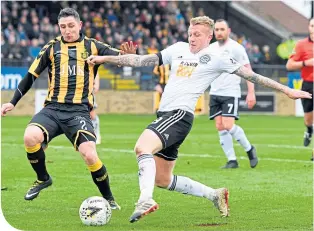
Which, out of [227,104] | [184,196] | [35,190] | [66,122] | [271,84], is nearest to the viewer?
[271,84]

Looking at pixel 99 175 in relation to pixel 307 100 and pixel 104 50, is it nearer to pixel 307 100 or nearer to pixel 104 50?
pixel 104 50

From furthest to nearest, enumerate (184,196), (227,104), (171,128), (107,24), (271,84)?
(107,24)
(227,104)
(184,196)
(271,84)
(171,128)

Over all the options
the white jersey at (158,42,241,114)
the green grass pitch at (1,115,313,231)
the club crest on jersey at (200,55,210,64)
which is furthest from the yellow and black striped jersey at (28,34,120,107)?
the green grass pitch at (1,115,313,231)

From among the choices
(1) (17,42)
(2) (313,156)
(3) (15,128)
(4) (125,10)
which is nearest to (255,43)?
(4) (125,10)

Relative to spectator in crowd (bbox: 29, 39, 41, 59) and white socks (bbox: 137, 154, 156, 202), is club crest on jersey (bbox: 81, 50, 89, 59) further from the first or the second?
spectator in crowd (bbox: 29, 39, 41, 59)

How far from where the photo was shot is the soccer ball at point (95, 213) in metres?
8.54

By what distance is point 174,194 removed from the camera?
1091 cm

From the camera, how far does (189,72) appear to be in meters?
9.14

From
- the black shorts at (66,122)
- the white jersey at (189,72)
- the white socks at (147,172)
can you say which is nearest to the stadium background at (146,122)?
the white socks at (147,172)

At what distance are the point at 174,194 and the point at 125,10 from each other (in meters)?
30.0

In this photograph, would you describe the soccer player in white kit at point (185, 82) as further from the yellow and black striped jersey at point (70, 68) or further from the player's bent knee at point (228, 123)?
the player's bent knee at point (228, 123)

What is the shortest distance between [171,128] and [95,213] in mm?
1138

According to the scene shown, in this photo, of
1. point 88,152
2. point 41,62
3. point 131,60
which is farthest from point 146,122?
point 131,60

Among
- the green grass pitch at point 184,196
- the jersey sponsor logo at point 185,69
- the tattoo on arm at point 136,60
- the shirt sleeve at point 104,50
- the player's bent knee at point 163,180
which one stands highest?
the shirt sleeve at point 104,50
